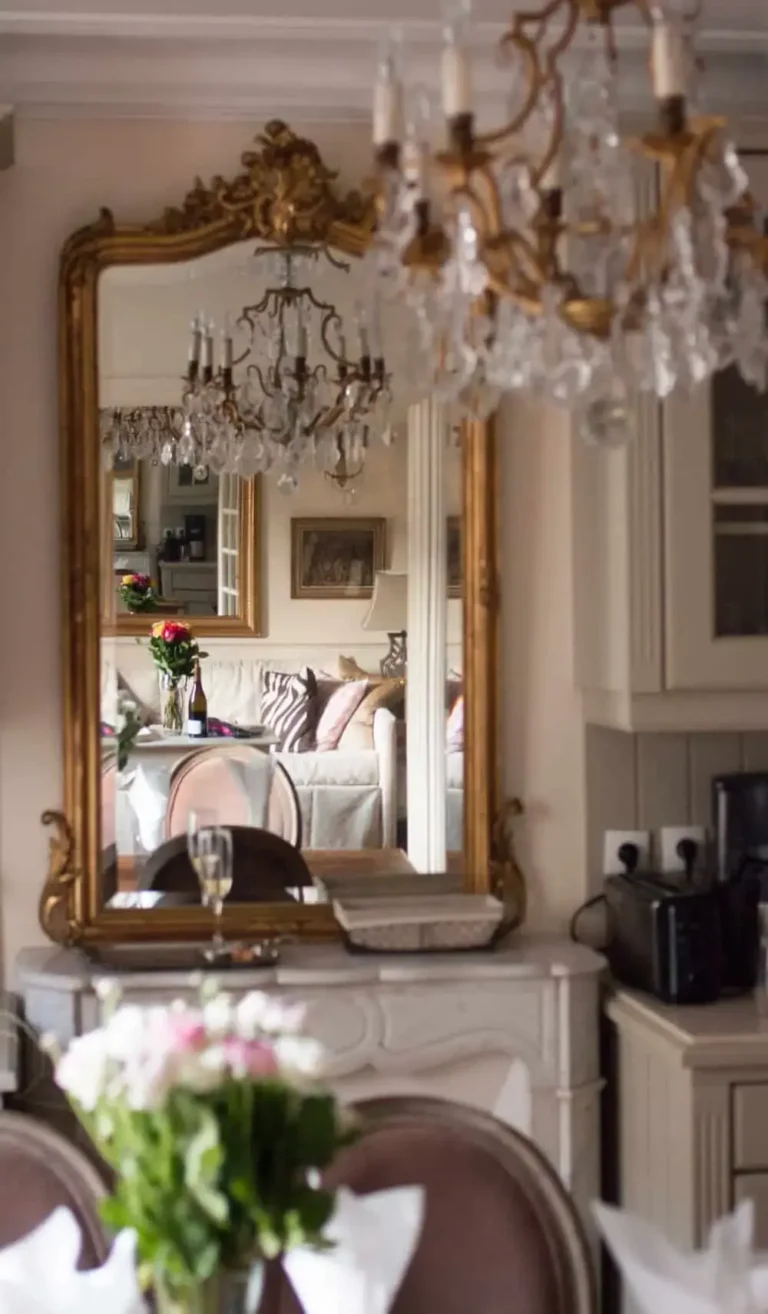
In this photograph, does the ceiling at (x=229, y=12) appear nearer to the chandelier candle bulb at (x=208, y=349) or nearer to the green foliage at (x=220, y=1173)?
the chandelier candle bulb at (x=208, y=349)

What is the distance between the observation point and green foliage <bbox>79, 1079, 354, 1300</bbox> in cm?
110

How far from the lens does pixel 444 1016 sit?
7.76ft

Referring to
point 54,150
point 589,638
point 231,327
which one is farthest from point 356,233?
point 589,638

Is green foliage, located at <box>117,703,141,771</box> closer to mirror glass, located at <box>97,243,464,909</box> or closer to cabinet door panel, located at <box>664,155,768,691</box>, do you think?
mirror glass, located at <box>97,243,464,909</box>

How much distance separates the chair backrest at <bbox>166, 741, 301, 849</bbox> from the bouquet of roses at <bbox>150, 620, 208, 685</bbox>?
14 cm

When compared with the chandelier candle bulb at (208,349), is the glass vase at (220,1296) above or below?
below

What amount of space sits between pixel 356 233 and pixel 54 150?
20.9 inches

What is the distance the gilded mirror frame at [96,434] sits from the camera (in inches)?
Result: 96.9

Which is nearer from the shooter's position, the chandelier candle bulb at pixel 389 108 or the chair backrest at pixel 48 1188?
the chandelier candle bulb at pixel 389 108

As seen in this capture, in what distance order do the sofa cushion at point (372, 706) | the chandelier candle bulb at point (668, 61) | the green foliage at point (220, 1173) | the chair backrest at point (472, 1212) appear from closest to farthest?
the green foliage at point (220, 1173)
the chandelier candle bulb at point (668, 61)
the chair backrest at point (472, 1212)
the sofa cushion at point (372, 706)

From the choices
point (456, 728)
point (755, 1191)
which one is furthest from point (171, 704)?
point (755, 1191)

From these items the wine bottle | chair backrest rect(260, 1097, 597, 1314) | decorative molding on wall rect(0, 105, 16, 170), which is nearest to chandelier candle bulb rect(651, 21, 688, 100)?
chair backrest rect(260, 1097, 597, 1314)

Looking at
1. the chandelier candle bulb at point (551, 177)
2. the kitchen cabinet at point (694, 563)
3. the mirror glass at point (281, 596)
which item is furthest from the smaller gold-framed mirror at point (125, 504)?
the chandelier candle bulb at point (551, 177)

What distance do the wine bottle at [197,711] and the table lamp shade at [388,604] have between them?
30cm
